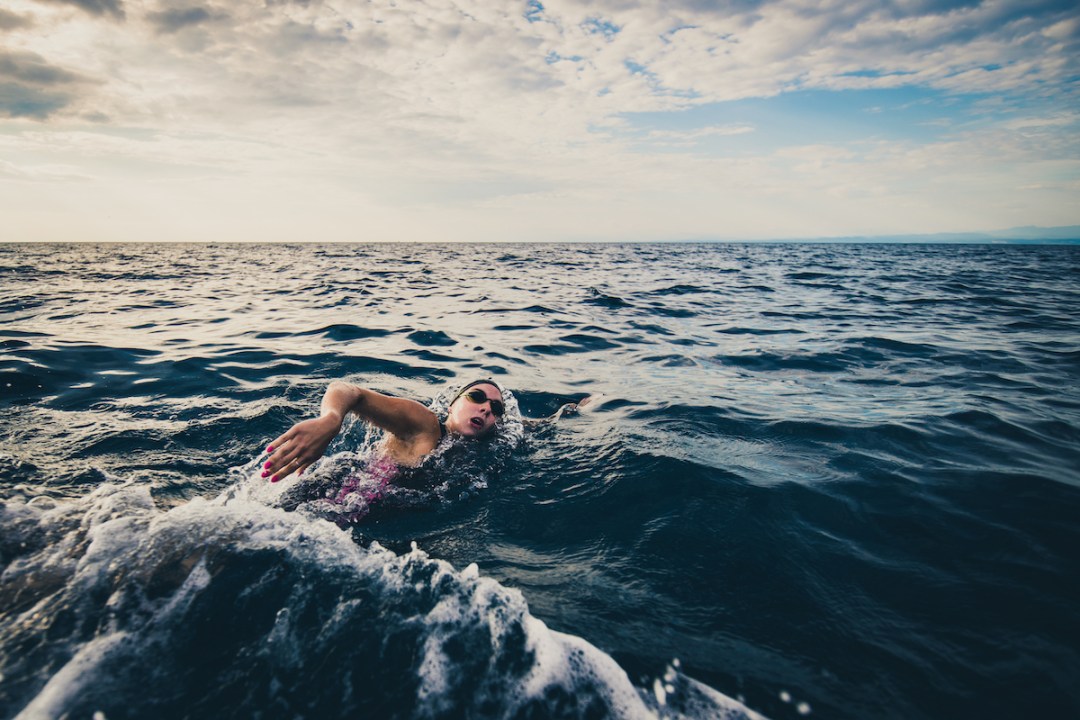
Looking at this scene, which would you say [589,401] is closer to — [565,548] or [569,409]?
[569,409]

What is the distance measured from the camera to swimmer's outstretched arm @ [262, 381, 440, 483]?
2.81 meters

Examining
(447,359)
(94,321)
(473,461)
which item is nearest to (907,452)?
(473,461)

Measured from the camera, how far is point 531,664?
2096 millimetres

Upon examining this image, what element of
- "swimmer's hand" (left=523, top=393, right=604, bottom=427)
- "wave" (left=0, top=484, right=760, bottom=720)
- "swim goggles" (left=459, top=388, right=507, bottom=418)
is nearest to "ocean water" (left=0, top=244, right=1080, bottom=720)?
"wave" (left=0, top=484, right=760, bottom=720)

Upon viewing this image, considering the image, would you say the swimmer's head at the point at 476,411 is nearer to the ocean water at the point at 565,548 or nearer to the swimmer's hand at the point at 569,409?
the ocean water at the point at 565,548

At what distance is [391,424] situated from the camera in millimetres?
4023

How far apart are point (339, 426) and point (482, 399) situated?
6.01 feet

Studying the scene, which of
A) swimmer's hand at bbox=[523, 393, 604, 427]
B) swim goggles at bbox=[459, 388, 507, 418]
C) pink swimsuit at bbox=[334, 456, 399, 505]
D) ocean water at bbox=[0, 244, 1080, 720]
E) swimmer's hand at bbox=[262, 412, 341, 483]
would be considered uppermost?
swimmer's hand at bbox=[262, 412, 341, 483]

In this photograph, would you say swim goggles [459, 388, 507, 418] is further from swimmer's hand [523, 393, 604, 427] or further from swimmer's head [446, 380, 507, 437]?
swimmer's hand [523, 393, 604, 427]

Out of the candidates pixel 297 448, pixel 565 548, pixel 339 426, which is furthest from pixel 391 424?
pixel 565 548

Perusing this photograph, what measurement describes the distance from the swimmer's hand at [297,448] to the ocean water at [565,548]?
1.42 ft

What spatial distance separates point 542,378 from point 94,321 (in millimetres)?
9985

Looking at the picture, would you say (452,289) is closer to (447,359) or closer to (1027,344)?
(447,359)

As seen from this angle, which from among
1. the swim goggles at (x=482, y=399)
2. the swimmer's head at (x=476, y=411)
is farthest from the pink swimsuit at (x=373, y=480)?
the swim goggles at (x=482, y=399)
